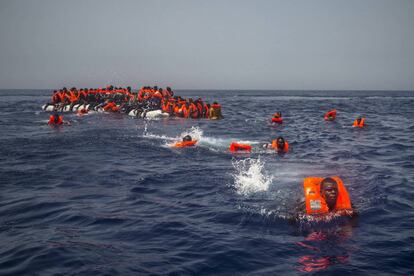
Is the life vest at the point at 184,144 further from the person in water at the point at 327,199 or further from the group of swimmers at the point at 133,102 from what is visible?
the group of swimmers at the point at 133,102

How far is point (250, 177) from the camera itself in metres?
12.8

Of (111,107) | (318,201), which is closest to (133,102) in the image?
(111,107)

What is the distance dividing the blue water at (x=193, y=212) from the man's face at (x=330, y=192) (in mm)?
539

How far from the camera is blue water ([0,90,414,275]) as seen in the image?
685 cm

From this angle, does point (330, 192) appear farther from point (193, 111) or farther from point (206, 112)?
point (206, 112)

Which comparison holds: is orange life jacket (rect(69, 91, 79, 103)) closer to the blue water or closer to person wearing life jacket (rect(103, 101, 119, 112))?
person wearing life jacket (rect(103, 101, 119, 112))

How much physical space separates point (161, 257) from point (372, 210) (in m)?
5.62

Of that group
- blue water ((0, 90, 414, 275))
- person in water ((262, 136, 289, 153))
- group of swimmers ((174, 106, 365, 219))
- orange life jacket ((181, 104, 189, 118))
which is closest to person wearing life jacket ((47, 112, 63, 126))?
blue water ((0, 90, 414, 275))

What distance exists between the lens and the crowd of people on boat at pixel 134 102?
34000mm

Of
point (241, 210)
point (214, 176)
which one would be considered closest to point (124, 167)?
point (214, 176)

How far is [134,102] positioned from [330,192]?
106 feet

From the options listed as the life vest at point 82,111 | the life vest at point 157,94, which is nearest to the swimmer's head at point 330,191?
the life vest at point 157,94

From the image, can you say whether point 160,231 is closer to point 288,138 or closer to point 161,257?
point 161,257

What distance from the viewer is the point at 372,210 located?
9.58 meters
